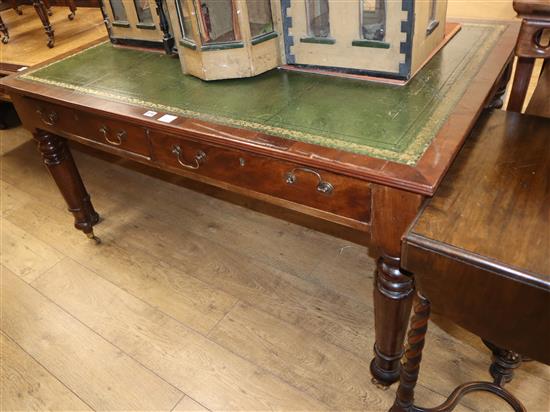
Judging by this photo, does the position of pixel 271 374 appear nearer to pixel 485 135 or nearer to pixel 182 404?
pixel 182 404

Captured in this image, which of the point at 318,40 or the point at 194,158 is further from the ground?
the point at 318,40

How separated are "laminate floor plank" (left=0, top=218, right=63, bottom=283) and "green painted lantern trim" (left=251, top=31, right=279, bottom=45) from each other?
4.35 ft

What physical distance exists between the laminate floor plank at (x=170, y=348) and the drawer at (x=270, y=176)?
2.04 feet

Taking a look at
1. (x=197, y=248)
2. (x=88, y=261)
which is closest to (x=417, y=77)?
(x=197, y=248)

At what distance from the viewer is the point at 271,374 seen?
4.58 ft

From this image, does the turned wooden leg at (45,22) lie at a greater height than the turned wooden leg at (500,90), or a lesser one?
greater

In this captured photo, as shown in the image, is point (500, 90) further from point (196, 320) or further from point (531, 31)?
point (196, 320)

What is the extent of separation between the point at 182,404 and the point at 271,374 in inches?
11.1

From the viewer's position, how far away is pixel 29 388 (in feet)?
4.76

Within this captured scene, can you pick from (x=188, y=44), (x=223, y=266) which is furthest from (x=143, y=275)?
(x=188, y=44)

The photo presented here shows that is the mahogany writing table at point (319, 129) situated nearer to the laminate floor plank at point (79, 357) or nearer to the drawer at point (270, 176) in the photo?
the drawer at point (270, 176)

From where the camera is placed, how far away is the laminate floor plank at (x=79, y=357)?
1.38m

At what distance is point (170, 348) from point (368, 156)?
0.99 meters

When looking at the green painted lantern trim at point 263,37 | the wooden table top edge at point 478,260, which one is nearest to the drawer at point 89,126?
the green painted lantern trim at point 263,37
